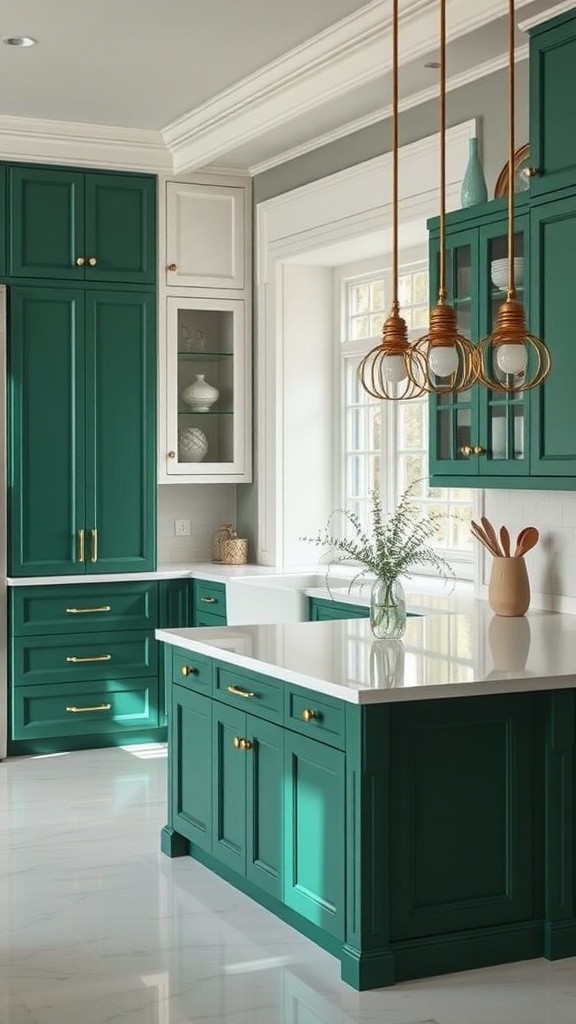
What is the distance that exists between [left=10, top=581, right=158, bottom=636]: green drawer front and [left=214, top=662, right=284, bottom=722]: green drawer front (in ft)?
7.68

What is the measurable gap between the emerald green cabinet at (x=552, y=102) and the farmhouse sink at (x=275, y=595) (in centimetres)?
204

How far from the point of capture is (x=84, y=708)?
21.4 ft

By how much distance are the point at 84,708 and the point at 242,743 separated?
2.63 metres

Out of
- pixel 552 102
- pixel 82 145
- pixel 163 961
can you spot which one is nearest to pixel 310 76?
pixel 552 102

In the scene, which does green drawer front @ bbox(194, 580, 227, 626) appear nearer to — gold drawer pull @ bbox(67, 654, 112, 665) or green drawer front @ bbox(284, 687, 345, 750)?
gold drawer pull @ bbox(67, 654, 112, 665)

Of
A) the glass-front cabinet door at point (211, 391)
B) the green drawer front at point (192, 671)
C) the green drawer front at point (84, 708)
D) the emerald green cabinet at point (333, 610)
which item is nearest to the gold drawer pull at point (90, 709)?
the green drawer front at point (84, 708)

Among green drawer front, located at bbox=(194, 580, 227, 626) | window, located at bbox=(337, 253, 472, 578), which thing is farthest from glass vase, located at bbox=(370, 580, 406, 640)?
green drawer front, located at bbox=(194, 580, 227, 626)

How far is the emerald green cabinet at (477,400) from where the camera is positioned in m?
4.48

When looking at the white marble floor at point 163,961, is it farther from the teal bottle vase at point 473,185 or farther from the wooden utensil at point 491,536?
the teal bottle vase at point 473,185

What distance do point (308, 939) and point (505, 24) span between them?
3015mm

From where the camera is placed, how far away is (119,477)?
6.60 m

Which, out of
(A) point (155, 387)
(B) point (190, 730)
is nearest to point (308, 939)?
(B) point (190, 730)

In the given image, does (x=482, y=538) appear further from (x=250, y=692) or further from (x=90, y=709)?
(x=90, y=709)

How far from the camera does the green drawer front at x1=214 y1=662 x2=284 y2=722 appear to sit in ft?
12.7
